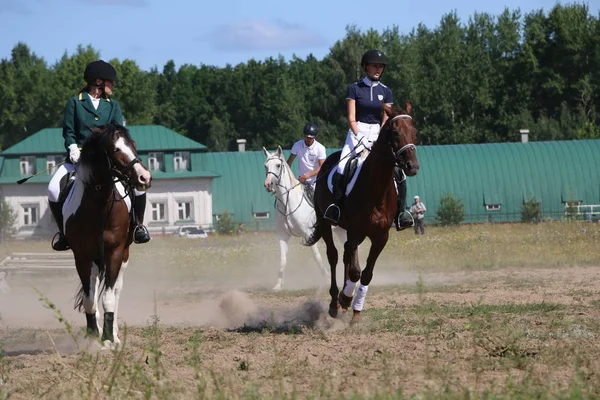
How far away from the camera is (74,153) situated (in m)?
11.3

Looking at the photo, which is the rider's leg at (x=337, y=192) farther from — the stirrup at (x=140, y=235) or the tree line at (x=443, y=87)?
the tree line at (x=443, y=87)

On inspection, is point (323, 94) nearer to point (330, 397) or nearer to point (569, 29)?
point (569, 29)

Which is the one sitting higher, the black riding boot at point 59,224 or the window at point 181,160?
the window at point 181,160

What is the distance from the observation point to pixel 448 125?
294 feet

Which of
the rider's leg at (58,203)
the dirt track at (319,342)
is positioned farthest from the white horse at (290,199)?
the rider's leg at (58,203)

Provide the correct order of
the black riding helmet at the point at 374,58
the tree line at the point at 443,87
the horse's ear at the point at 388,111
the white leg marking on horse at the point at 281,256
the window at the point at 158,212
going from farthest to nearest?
the tree line at the point at 443,87
the window at the point at 158,212
the white leg marking on horse at the point at 281,256
the black riding helmet at the point at 374,58
the horse's ear at the point at 388,111

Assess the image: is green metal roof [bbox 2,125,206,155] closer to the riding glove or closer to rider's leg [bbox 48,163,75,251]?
rider's leg [bbox 48,163,75,251]

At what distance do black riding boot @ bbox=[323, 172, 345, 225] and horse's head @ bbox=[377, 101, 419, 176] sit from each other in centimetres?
104

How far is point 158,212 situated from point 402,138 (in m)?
63.7

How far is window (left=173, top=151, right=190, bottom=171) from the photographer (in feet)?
247

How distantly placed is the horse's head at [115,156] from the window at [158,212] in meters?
63.5

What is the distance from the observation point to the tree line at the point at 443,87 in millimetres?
88188

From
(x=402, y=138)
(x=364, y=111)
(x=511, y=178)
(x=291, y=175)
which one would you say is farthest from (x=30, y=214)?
(x=402, y=138)

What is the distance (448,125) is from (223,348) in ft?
265
